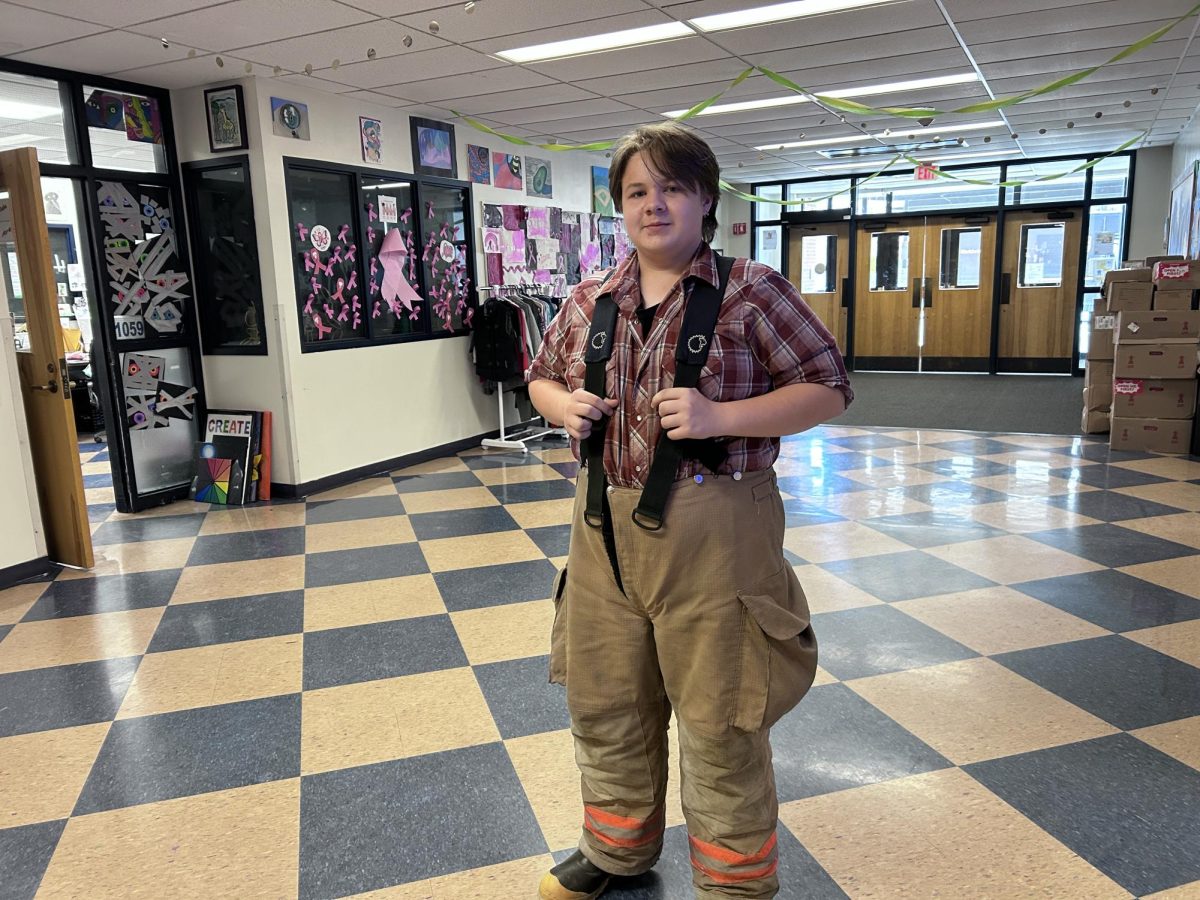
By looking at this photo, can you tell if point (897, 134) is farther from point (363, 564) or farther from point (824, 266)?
point (363, 564)

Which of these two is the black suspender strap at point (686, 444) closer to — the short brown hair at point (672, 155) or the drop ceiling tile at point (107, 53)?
the short brown hair at point (672, 155)

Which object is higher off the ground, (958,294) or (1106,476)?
(958,294)

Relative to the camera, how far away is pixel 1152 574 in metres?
3.54

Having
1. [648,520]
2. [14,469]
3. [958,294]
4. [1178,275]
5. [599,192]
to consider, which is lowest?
[14,469]

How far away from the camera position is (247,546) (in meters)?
4.38

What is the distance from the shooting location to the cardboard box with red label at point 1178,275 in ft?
19.0

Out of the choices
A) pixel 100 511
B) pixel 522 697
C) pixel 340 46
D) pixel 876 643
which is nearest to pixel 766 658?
pixel 522 697

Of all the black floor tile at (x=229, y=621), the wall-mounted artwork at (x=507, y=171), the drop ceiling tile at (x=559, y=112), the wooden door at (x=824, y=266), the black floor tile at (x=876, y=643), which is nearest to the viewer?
the black floor tile at (x=876, y=643)

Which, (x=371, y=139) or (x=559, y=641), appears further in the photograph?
(x=371, y=139)

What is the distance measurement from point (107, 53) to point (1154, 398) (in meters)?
6.73

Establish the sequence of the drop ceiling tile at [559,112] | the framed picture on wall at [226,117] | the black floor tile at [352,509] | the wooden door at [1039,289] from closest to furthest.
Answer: the black floor tile at [352,509] → the framed picture on wall at [226,117] → the drop ceiling tile at [559,112] → the wooden door at [1039,289]

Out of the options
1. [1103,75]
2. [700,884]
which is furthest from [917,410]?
[700,884]

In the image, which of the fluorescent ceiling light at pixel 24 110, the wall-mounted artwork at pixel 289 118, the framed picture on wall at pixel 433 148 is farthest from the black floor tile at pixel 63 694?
the framed picture on wall at pixel 433 148

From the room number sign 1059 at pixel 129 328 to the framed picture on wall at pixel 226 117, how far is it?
1140mm
